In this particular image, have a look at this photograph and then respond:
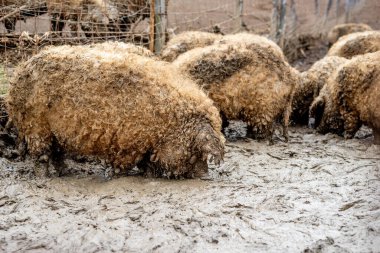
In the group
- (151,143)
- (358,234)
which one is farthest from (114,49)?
(358,234)

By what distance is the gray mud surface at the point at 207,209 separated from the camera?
337 cm

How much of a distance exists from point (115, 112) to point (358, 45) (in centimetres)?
548

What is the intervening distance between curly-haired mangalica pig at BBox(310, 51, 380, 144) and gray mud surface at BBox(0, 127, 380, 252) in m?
0.80

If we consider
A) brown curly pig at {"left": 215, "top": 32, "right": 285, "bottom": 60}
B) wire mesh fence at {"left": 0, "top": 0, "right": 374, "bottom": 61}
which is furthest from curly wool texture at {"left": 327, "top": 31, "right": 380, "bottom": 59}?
brown curly pig at {"left": 215, "top": 32, "right": 285, "bottom": 60}

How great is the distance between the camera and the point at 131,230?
3580mm

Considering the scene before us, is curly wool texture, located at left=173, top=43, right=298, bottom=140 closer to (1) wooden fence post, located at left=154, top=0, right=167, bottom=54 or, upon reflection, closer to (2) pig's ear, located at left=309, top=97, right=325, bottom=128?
(2) pig's ear, located at left=309, top=97, right=325, bottom=128

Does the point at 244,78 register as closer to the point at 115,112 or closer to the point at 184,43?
the point at 184,43

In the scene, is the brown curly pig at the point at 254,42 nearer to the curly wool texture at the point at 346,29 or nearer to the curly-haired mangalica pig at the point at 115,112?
the curly-haired mangalica pig at the point at 115,112

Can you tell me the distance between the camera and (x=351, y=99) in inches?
243

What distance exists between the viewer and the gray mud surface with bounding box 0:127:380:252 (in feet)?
11.1

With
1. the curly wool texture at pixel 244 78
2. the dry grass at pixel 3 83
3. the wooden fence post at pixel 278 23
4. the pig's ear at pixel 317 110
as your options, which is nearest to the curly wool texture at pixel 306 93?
the pig's ear at pixel 317 110

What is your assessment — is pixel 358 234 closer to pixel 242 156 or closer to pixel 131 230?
pixel 131 230

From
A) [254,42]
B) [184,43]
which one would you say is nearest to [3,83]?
[184,43]

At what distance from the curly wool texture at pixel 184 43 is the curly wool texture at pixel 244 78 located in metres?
0.95
